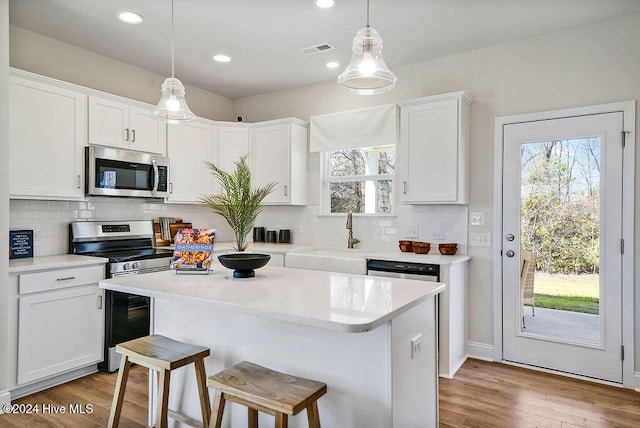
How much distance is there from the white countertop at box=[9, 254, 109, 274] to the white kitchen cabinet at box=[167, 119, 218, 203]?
1108 mm

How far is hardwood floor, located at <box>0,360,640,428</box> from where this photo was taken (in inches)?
97.9

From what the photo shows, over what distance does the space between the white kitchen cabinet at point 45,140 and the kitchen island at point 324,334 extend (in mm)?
1583

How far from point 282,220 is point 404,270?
1974 millimetres

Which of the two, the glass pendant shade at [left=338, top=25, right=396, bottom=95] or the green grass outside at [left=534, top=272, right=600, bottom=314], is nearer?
the glass pendant shade at [left=338, top=25, right=396, bottom=95]

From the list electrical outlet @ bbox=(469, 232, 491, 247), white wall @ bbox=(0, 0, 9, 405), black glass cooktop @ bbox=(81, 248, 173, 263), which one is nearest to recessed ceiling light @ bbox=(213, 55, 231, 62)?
white wall @ bbox=(0, 0, 9, 405)

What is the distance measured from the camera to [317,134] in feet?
14.5

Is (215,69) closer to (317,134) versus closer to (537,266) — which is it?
(317,134)

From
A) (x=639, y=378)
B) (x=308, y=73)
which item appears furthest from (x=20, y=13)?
(x=639, y=378)

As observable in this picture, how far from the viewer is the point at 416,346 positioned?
1.88m

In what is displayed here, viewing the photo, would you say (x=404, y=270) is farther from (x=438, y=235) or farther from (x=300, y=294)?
(x=300, y=294)

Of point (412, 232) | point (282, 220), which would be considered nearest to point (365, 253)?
point (412, 232)

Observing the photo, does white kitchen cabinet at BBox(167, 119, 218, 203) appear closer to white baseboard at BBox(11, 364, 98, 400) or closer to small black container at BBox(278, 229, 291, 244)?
small black container at BBox(278, 229, 291, 244)

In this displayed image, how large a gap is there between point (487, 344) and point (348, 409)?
7.63ft

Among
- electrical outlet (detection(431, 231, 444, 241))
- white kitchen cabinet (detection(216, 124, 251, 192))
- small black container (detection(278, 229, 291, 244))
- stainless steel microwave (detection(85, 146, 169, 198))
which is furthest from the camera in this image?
small black container (detection(278, 229, 291, 244))
